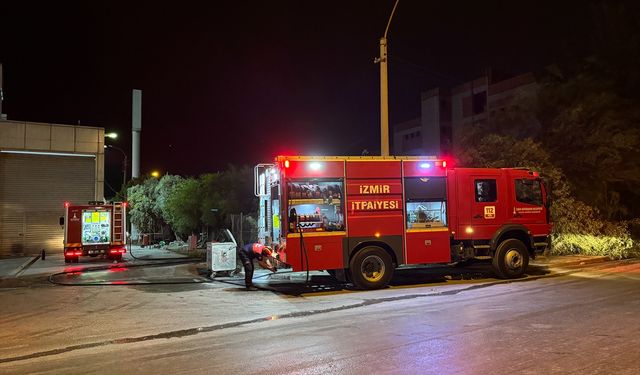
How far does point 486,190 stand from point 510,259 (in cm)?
191

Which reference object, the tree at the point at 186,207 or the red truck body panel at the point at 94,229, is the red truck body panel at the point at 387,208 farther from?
the tree at the point at 186,207

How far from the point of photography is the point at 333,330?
8172mm

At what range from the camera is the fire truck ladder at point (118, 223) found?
2270 centimetres

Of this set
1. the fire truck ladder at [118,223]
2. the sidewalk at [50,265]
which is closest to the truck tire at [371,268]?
the sidewalk at [50,265]

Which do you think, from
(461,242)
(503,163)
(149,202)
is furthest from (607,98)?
(149,202)

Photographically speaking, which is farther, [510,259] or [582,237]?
[582,237]

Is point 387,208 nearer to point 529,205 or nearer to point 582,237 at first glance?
point 529,205

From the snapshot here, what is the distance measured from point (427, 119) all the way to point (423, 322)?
8210cm

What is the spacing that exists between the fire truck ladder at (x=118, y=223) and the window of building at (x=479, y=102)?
67422mm

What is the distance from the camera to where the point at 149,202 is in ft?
120

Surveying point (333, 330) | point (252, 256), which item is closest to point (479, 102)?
point (252, 256)

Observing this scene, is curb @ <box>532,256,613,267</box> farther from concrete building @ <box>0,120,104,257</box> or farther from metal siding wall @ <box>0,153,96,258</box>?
metal siding wall @ <box>0,153,96,258</box>

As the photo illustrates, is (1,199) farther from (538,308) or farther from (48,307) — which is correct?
(538,308)

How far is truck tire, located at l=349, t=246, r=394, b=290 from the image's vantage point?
12422 millimetres
